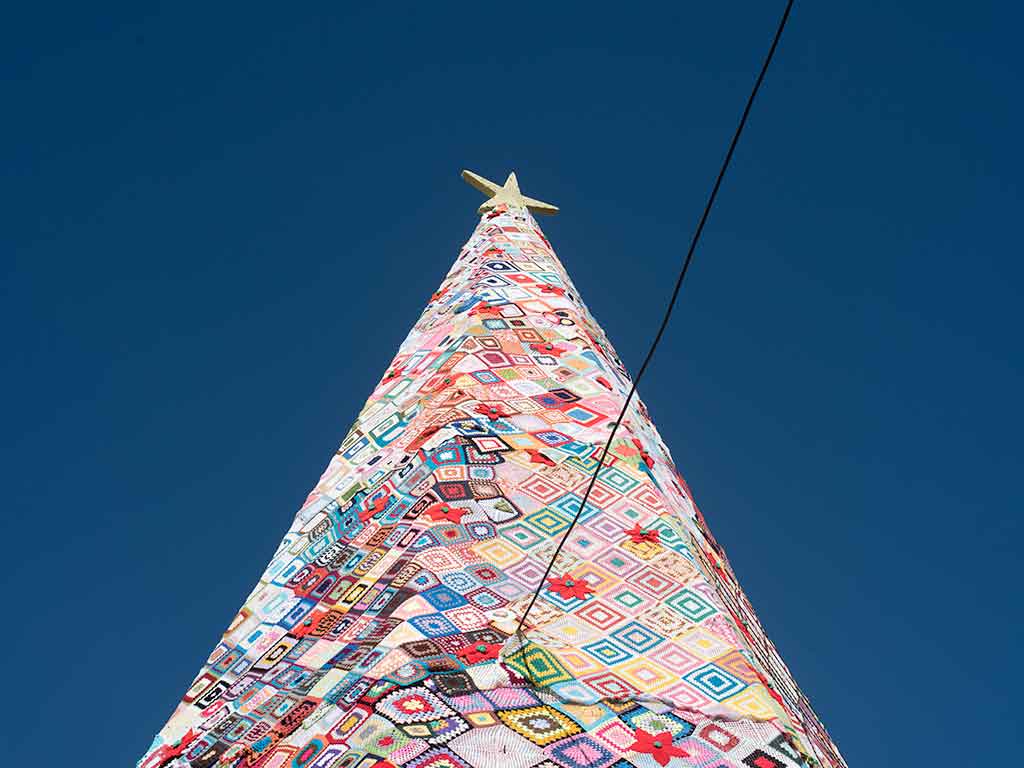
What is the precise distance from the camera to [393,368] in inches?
234

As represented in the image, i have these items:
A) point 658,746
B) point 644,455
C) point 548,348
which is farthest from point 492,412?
point 658,746

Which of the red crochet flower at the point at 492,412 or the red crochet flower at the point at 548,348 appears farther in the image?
the red crochet flower at the point at 548,348

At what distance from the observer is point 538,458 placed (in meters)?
4.52

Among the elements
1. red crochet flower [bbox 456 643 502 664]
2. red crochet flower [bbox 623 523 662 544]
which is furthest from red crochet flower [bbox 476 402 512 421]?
red crochet flower [bbox 456 643 502 664]

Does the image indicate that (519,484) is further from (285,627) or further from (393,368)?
(393,368)

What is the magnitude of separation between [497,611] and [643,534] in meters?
0.76

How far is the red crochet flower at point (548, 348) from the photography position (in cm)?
545

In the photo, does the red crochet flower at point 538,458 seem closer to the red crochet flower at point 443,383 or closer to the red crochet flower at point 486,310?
the red crochet flower at point 443,383

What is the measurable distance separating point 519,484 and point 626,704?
1208 mm

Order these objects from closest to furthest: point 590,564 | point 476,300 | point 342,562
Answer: point 590,564
point 342,562
point 476,300

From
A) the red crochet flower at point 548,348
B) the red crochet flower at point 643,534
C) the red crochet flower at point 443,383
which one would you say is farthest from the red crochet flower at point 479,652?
the red crochet flower at point 548,348

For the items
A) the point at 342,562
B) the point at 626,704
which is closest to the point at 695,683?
the point at 626,704

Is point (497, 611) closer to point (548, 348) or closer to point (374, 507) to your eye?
point (374, 507)

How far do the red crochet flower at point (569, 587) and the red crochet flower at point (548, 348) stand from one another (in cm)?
171
